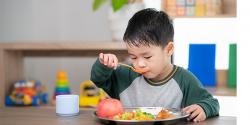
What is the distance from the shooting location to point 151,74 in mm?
1280

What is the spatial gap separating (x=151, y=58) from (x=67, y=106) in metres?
0.30

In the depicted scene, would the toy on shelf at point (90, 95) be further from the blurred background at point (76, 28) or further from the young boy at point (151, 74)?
the young boy at point (151, 74)

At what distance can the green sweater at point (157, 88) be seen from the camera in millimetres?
1306

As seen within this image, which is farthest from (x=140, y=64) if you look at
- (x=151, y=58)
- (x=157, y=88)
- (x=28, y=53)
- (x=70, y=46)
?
(x=28, y=53)

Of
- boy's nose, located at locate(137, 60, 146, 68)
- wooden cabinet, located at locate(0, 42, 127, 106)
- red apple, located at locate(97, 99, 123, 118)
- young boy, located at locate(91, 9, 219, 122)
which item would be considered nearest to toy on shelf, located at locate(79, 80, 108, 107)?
wooden cabinet, located at locate(0, 42, 127, 106)

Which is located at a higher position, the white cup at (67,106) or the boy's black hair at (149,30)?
the boy's black hair at (149,30)

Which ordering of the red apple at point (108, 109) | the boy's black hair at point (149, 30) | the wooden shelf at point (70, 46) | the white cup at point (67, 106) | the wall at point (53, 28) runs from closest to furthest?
the red apple at point (108, 109), the white cup at point (67, 106), the boy's black hair at point (149, 30), the wooden shelf at point (70, 46), the wall at point (53, 28)

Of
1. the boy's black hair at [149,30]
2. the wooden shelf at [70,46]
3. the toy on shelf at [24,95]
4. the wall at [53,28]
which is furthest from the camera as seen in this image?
the wall at [53,28]

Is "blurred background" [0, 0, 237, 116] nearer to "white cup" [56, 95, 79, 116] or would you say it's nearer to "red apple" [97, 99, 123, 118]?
"white cup" [56, 95, 79, 116]

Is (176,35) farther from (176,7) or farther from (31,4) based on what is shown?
(31,4)

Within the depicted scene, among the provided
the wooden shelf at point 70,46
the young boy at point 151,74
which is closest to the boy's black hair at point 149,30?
the young boy at point 151,74

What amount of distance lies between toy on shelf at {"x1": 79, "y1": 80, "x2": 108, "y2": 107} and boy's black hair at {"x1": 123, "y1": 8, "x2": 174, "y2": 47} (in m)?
1.26

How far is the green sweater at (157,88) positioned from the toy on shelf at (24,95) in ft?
4.23

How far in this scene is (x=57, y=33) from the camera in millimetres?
2965
